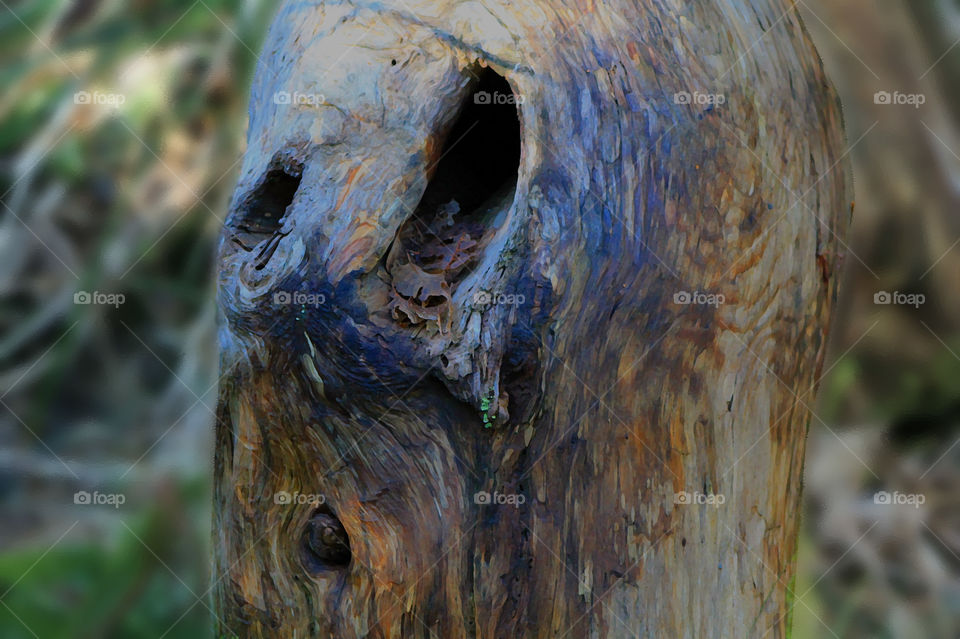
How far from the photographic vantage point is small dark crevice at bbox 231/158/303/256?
1.07 metres

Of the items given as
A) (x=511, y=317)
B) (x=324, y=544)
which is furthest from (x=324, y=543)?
(x=511, y=317)

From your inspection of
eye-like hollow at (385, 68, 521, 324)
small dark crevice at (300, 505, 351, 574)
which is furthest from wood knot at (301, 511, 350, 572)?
eye-like hollow at (385, 68, 521, 324)

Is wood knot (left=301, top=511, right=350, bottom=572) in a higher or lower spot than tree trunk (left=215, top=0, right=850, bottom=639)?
lower

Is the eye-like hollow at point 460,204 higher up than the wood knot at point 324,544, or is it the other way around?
the eye-like hollow at point 460,204

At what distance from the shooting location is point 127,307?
277 cm

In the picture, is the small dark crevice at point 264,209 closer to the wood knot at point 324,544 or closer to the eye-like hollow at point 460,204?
the eye-like hollow at point 460,204

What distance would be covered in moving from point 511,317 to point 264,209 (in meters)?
0.33

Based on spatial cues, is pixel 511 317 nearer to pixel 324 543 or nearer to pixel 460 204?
pixel 460 204

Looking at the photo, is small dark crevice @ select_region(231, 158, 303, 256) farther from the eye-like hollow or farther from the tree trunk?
the eye-like hollow

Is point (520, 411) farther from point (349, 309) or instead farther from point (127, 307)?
point (127, 307)

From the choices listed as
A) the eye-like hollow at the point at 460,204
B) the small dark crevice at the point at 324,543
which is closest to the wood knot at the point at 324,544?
the small dark crevice at the point at 324,543

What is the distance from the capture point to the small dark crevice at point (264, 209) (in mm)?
1066

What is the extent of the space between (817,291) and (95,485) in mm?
2084

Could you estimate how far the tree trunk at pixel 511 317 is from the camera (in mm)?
984
